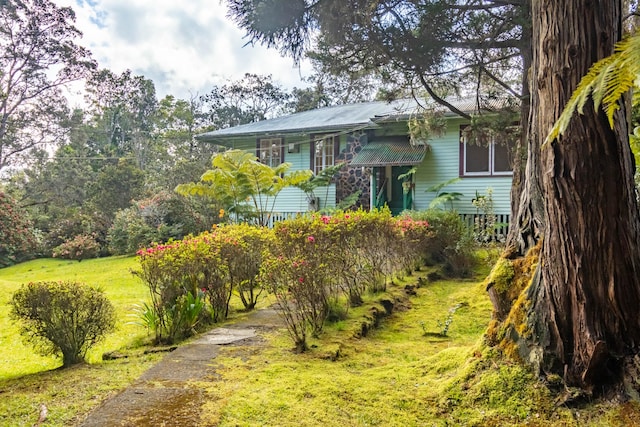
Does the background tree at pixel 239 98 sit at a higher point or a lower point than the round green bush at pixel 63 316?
higher

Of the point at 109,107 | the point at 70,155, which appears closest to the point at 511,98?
the point at 70,155

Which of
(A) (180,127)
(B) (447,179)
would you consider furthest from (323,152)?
(A) (180,127)

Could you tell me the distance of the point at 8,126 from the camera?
918 inches

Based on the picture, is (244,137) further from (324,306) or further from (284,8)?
(324,306)

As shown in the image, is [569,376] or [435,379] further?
[435,379]

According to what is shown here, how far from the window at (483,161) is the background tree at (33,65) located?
65.4 ft

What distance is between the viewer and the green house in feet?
44.4

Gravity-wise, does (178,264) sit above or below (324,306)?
above

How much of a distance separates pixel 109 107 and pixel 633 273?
3738 centimetres

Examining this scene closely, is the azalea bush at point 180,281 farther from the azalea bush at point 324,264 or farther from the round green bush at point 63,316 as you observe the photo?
the azalea bush at point 324,264

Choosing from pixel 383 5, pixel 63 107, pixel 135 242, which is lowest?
pixel 135 242

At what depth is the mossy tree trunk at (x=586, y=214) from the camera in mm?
2283

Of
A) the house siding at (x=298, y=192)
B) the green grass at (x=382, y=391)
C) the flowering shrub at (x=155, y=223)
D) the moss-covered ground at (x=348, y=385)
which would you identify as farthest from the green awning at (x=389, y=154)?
the green grass at (x=382, y=391)

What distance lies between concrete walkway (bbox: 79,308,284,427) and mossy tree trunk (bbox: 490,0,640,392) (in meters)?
2.27
